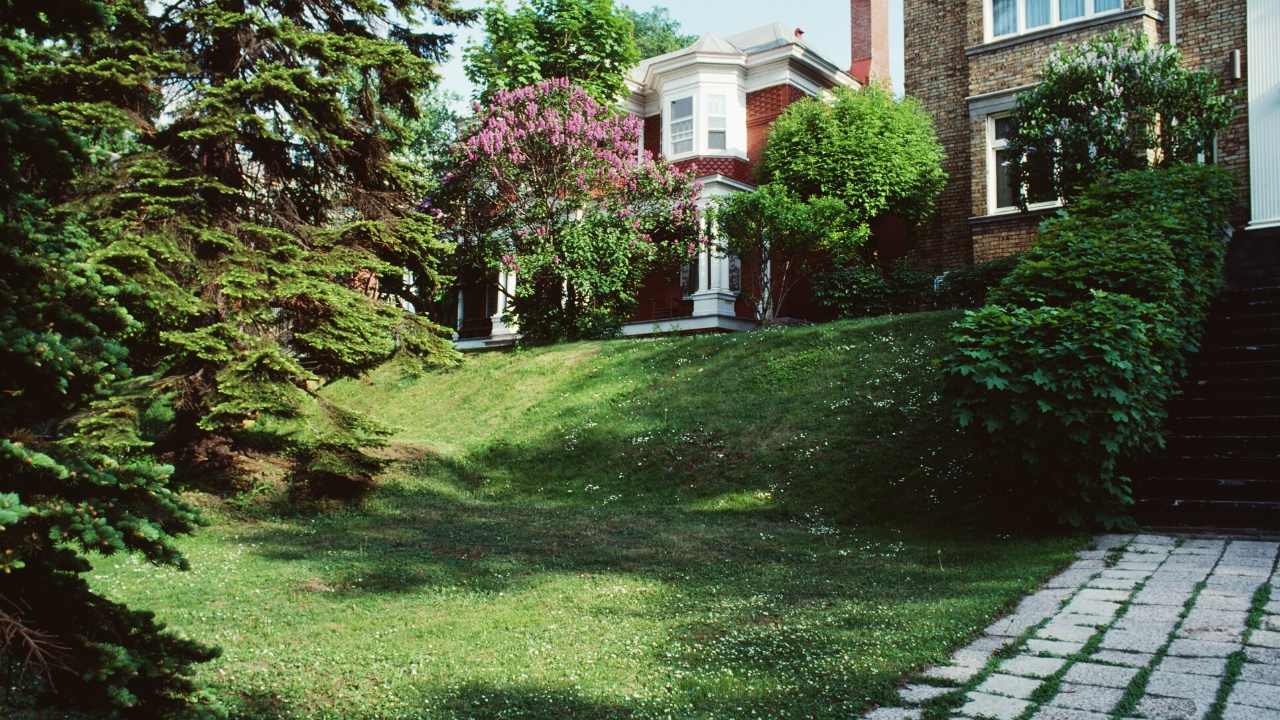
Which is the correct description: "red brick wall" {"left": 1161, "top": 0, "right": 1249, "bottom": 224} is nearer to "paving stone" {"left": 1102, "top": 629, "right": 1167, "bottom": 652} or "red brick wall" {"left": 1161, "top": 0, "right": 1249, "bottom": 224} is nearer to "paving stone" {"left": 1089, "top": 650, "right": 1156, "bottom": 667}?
"paving stone" {"left": 1102, "top": 629, "right": 1167, "bottom": 652}

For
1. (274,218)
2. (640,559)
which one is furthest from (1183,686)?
(274,218)

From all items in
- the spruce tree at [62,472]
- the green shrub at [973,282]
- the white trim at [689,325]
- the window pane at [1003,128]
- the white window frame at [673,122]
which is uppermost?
the white window frame at [673,122]

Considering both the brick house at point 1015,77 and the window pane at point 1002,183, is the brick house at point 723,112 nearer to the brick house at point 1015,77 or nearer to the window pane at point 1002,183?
the brick house at point 1015,77

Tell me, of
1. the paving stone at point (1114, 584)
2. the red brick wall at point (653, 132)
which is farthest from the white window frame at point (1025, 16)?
the paving stone at point (1114, 584)

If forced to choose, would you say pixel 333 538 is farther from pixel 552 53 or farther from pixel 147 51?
pixel 552 53

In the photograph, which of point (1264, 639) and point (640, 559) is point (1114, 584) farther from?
point (640, 559)

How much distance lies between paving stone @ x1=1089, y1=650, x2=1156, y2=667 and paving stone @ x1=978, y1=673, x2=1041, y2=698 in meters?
0.54

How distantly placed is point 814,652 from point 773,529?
437cm

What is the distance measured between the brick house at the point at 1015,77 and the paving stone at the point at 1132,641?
522 inches

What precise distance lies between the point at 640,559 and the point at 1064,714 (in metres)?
4.19

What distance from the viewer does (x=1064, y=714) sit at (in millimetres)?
3834

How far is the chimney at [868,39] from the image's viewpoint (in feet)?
87.9

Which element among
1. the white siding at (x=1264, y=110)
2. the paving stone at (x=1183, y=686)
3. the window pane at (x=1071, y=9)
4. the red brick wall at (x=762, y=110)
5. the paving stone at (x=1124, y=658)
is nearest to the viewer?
the paving stone at (x=1183, y=686)

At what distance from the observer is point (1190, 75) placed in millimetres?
14945
